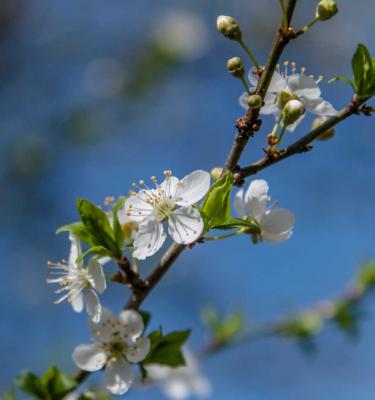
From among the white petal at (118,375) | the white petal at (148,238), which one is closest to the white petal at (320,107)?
the white petal at (148,238)

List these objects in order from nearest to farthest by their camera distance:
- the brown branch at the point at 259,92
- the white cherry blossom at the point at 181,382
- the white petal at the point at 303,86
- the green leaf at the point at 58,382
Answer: the brown branch at the point at 259,92, the white petal at the point at 303,86, the green leaf at the point at 58,382, the white cherry blossom at the point at 181,382

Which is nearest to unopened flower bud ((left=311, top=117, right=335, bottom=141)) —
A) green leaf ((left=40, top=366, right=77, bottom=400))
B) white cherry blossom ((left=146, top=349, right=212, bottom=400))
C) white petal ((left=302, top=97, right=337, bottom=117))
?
white petal ((left=302, top=97, right=337, bottom=117))

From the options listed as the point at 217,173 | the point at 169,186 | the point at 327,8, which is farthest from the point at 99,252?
the point at 327,8

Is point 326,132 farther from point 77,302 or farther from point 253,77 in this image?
point 77,302

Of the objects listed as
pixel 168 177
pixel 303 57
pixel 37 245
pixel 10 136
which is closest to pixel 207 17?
pixel 303 57

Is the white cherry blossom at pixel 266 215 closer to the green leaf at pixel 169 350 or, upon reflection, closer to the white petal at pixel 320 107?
the white petal at pixel 320 107

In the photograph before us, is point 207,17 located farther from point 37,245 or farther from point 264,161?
point 264,161

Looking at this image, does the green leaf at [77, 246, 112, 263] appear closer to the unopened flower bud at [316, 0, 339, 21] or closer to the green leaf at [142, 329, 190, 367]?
the green leaf at [142, 329, 190, 367]
